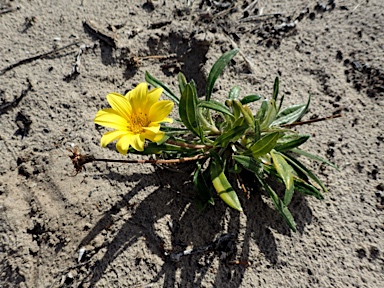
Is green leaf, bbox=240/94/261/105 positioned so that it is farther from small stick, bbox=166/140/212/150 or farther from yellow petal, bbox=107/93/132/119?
yellow petal, bbox=107/93/132/119

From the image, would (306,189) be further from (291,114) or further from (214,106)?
(214,106)

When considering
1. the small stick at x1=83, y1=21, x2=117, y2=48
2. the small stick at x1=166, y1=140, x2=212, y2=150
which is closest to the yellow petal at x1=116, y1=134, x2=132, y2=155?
the small stick at x1=166, y1=140, x2=212, y2=150

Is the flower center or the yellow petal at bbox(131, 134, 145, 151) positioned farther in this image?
the flower center

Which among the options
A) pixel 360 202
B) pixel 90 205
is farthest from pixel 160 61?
pixel 360 202

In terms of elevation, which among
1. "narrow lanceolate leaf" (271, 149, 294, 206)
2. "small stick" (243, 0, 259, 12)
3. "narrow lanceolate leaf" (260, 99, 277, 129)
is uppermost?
A: "small stick" (243, 0, 259, 12)

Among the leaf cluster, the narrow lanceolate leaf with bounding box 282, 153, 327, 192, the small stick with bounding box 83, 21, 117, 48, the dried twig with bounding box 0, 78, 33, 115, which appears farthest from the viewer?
the small stick with bounding box 83, 21, 117, 48

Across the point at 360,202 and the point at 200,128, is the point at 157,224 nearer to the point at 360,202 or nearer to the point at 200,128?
the point at 200,128

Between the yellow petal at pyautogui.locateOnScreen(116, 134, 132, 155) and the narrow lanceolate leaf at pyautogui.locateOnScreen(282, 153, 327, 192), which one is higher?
the yellow petal at pyautogui.locateOnScreen(116, 134, 132, 155)
